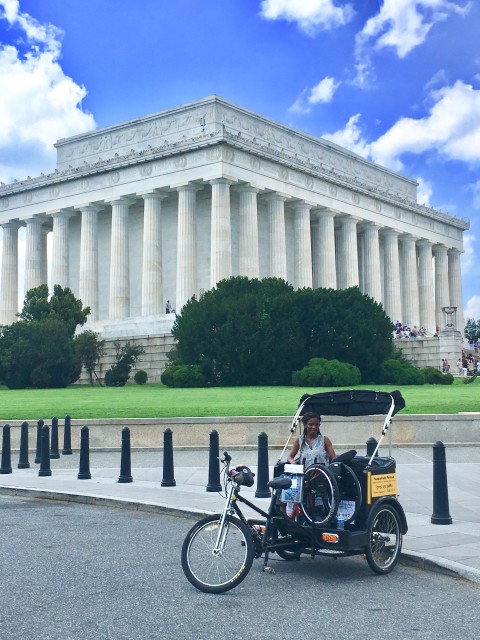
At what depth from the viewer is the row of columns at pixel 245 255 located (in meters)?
76.6

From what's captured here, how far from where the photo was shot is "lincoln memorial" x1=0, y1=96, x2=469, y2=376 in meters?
76.8

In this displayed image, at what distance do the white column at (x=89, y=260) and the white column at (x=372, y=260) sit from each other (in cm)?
3008

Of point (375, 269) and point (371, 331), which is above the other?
point (375, 269)

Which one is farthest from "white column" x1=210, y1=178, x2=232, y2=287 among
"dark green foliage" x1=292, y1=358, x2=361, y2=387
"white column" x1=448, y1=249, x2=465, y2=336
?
"white column" x1=448, y1=249, x2=465, y2=336

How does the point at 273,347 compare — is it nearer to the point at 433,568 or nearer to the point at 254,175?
the point at 254,175

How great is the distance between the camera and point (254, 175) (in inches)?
3073

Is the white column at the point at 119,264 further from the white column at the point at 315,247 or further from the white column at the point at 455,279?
the white column at the point at 455,279

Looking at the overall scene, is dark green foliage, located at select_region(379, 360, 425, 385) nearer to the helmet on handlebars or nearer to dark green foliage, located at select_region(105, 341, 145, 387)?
dark green foliage, located at select_region(105, 341, 145, 387)

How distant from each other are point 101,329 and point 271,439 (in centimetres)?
5649

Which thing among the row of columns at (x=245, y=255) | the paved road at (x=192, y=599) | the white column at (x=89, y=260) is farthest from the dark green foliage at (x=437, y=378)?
the paved road at (x=192, y=599)

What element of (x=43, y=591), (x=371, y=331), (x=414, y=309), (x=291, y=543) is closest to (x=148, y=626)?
(x=43, y=591)

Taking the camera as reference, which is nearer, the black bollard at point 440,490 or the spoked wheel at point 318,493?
the spoked wheel at point 318,493

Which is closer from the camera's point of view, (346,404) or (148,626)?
(148,626)

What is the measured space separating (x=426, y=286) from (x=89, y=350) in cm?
5477
